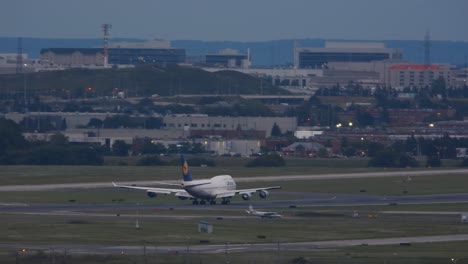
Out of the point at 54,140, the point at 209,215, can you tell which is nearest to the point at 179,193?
the point at 209,215

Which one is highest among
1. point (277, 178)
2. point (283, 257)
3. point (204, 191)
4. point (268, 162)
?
point (204, 191)

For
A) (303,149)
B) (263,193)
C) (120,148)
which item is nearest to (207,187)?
(263,193)

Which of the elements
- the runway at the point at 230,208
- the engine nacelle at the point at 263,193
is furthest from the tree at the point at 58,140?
the engine nacelle at the point at 263,193

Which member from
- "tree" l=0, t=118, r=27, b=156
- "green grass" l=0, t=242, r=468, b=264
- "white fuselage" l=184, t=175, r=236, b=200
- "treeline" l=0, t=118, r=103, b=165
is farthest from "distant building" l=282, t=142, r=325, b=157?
"green grass" l=0, t=242, r=468, b=264

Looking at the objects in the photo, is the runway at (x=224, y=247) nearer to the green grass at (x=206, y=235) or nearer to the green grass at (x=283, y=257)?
the green grass at (x=283, y=257)

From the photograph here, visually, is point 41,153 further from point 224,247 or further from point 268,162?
point 224,247

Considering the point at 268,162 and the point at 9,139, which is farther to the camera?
the point at 9,139

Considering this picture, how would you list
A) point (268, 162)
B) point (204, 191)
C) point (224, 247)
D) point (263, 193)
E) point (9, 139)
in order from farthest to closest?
point (9, 139)
point (268, 162)
point (263, 193)
point (204, 191)
point (224, 247)

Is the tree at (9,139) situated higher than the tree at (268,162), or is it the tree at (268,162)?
the tree at (9,139)
